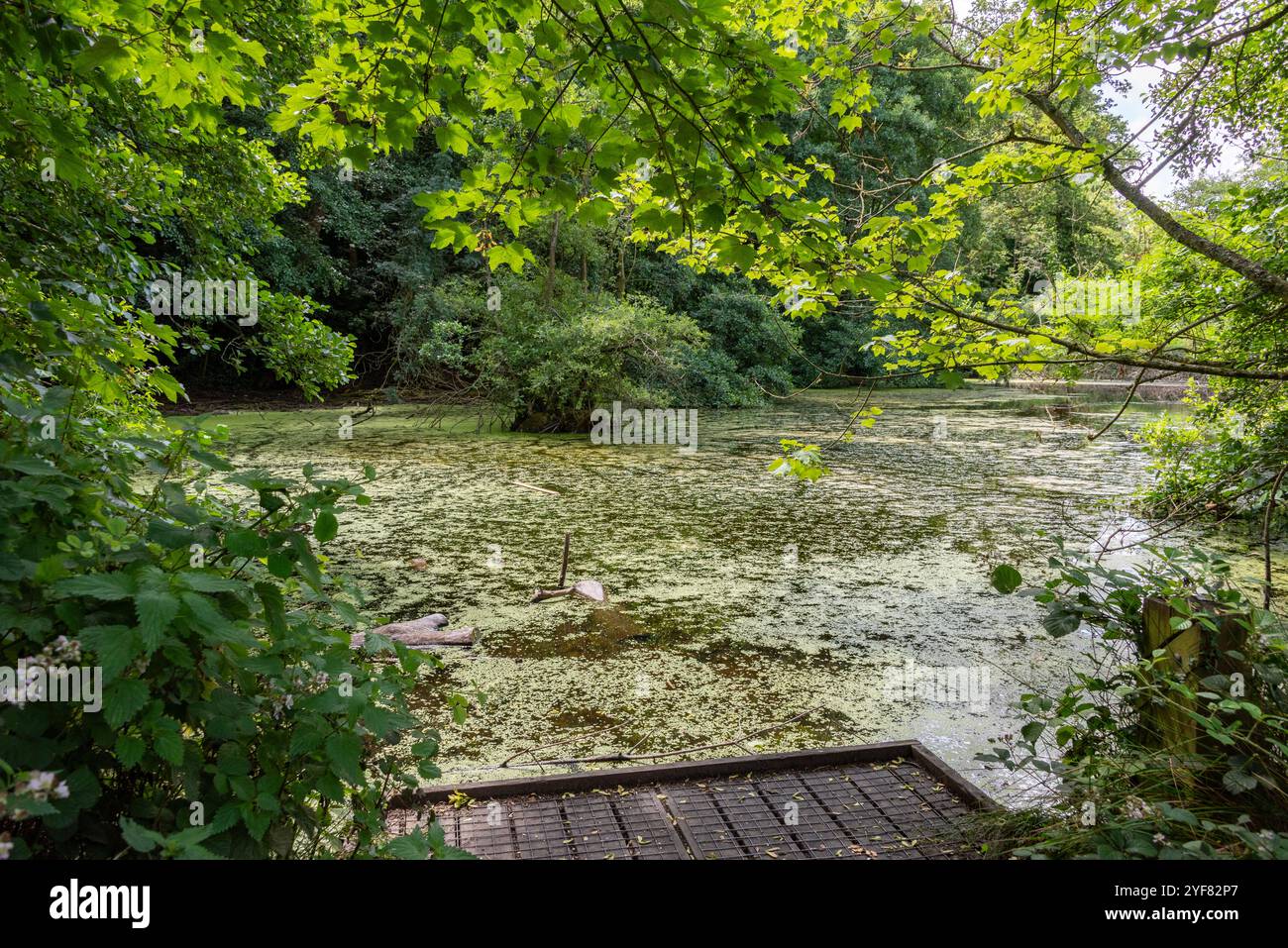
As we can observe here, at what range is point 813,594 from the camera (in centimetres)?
378

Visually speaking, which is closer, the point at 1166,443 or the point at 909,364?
the point at 909,364

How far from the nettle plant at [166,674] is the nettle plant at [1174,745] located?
119 cm

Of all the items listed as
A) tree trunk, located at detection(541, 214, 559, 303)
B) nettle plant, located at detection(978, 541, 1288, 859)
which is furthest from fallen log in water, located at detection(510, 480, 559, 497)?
tree trunk, located at detection(541, 214, 559, 303)

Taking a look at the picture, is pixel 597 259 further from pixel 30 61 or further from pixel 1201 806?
pixel 1201 806

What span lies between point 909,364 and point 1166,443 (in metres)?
3.80

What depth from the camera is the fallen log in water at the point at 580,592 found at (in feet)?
11.9

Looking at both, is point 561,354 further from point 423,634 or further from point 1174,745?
point 1174,745

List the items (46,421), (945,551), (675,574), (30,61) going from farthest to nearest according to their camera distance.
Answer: (945,551) → (675,574) → (30,61) → (46,421)

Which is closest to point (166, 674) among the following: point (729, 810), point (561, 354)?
point (729, 810)

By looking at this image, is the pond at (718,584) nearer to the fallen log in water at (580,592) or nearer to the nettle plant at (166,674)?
the fallen log in water at (580,592)

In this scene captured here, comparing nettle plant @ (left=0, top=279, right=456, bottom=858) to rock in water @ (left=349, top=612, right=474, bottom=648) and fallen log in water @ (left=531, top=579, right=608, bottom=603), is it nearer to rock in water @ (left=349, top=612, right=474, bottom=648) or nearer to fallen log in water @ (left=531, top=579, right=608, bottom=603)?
rock in water @ (left=349, top=612, right=474, bottom=648)

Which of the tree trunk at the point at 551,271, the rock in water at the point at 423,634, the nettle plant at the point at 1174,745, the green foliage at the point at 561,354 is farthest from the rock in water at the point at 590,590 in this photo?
the tree trunk at the point at 551,271

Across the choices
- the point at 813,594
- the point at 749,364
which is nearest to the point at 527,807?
the point at 813,594

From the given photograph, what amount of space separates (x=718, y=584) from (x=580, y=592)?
738 mm
